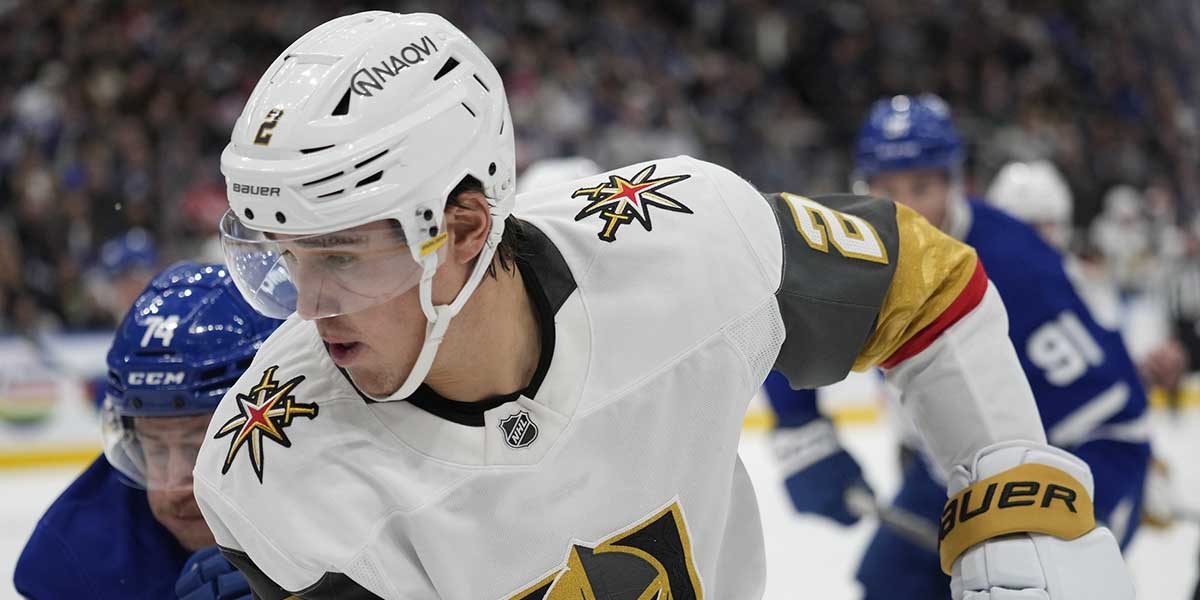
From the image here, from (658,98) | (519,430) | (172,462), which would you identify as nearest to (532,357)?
(519,430)

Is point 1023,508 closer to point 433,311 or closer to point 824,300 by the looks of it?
point 824,300

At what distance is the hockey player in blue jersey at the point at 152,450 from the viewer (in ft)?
6.30

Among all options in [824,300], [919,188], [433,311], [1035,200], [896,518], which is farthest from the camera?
[1035,200]

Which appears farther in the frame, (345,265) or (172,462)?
(172,462)

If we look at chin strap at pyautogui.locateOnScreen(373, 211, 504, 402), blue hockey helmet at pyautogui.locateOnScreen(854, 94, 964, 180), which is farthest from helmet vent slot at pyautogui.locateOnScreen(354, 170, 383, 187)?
blue hockey helmet at pyautogui.locateOnScreen(854, 94, 964, 180)

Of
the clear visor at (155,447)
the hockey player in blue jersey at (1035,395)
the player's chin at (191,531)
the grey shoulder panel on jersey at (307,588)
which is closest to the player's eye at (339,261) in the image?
the grey shoulder panel on jersey at (307,588)

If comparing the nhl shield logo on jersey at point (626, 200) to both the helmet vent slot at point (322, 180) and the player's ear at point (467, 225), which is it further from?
the helmet vent slot at point (322, 180)

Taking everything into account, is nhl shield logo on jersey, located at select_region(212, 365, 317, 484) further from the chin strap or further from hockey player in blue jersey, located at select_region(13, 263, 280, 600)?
hockey player in blue jersey, located at select_region(13, 263, 280, 600)

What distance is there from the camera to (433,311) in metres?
1.42

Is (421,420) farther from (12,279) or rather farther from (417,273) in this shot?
(12,279)

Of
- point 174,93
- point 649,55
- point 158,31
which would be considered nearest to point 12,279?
point 174,93

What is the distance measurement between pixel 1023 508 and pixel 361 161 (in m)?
0.91

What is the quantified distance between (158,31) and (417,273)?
831 cm

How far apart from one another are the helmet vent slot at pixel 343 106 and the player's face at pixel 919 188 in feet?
6.31
